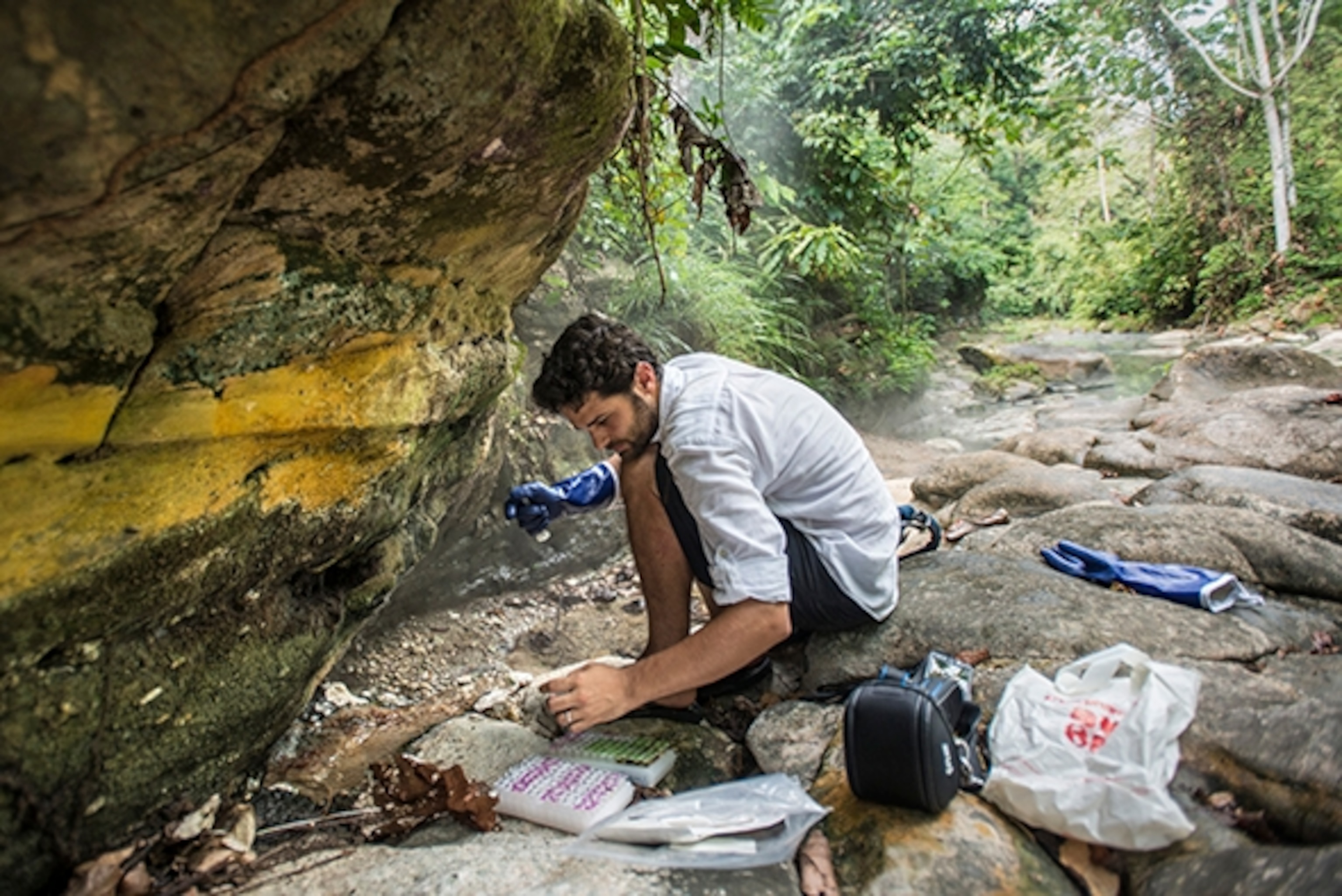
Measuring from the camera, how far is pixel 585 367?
213cm

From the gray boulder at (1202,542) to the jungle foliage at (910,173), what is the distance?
1.92 metres

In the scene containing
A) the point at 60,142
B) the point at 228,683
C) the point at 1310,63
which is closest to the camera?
the point at 60,142

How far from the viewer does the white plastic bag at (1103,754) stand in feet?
4.61

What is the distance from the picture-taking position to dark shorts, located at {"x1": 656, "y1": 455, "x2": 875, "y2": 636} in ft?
7.21

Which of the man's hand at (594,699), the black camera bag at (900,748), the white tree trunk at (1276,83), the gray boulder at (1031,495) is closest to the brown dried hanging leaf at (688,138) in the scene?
the man's hand at (594,699)

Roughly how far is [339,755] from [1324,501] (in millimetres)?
4314

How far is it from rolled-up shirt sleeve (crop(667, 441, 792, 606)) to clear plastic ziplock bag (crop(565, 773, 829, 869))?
0.45m

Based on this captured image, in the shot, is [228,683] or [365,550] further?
[365,550]

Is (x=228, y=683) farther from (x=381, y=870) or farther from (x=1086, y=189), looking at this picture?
(x=1086, y=189)

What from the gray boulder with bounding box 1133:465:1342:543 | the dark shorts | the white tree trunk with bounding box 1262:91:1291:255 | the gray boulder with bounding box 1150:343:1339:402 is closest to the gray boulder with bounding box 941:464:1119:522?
the gray boulder with bounding box 1133:465:1342:543

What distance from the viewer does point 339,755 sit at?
220 cm

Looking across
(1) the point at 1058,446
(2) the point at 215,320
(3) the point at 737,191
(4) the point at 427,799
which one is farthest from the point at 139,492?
(1) the point at 1058,446

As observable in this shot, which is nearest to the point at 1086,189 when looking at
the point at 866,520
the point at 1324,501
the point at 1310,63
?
the point at 1310,63

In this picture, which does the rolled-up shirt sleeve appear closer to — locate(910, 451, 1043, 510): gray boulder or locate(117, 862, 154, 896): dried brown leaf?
locate(117, 862, 154, 896): dried brown leaf
